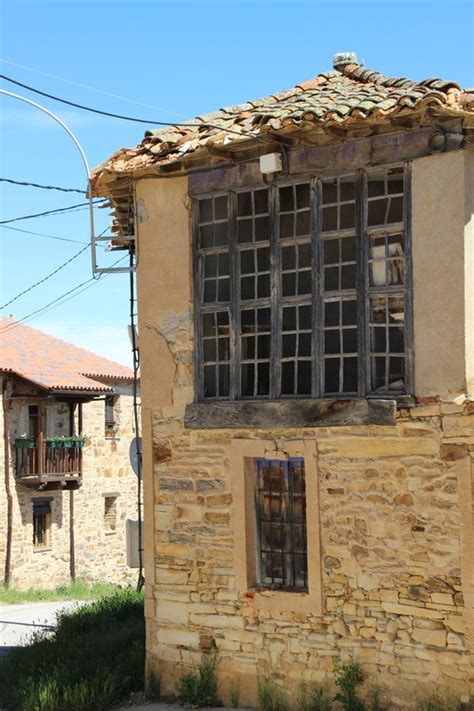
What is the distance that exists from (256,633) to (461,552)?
8.01 feet

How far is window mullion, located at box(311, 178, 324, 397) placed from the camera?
10203mm

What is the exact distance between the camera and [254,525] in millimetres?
10594

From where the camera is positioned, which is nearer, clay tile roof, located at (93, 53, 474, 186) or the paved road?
Result: clay tile roof, located at (93, 53, 474, 186)

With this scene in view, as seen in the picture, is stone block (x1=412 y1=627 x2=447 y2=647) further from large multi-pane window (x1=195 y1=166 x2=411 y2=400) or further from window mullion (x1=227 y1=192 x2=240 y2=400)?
window mullion (x1=227 y1=192 x2=240 y2=400)

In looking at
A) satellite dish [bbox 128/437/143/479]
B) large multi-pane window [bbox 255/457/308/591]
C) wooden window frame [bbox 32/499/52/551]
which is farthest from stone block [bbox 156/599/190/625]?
wooden window frame [bbox 32/499/52/551]

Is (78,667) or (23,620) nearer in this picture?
(78,667)

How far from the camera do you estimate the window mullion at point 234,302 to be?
10.8 m

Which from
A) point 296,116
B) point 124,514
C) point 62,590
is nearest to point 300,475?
point 296,116

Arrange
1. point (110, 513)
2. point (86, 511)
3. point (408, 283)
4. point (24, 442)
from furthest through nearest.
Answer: point (110, 513) → point (86, 511) → point (24, 442) → point (408, 283)

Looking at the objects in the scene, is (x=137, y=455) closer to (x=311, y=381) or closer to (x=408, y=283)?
(x=311, y=381)

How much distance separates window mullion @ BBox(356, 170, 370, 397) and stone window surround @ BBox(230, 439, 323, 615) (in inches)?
33.2

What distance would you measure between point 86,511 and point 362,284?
22597mm

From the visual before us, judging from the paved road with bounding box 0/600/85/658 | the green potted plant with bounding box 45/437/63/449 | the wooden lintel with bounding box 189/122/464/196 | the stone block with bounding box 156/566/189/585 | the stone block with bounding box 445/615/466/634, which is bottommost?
the paved road with bounding box 0/600/85/658

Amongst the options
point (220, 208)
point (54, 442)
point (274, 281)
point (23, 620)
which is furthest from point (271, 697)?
point (54, 442)
